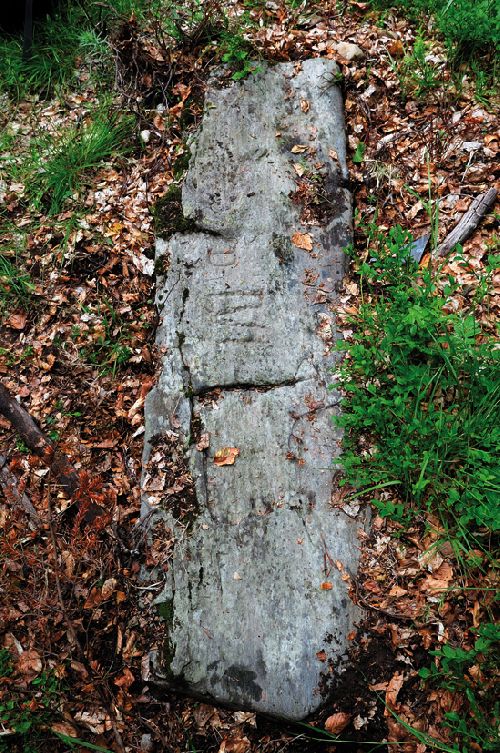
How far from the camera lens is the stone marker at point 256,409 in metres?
2.75

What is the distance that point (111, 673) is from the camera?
2.92 metres

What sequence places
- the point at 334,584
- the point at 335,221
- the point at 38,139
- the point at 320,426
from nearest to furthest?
the point at 334,584 < the point at 320,426 < the point at 335,221 < the point at 38,139

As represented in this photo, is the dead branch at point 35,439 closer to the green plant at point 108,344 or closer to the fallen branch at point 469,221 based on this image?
the green plant at point 108,344

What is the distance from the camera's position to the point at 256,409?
127 inches

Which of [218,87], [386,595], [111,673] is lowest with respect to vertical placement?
[111,673]

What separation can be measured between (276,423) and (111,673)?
5.48 feet

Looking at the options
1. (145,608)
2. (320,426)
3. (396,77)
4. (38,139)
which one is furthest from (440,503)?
(38,139)

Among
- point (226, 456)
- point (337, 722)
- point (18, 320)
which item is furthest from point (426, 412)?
point (18, 320)

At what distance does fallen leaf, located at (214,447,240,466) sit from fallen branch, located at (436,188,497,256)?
76.5 inches

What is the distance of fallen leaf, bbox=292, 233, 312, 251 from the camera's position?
3.60 m

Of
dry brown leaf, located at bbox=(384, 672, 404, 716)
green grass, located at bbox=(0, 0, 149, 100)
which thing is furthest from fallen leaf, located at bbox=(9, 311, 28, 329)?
dry brown leaf, located at bbox=(384, 672, 404, 716)

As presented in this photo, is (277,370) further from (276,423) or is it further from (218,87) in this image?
(218,87)

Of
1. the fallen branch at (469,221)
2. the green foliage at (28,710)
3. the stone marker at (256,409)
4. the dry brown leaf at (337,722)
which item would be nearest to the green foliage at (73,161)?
the stone marker at (256,409)

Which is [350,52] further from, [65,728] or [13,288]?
[65,728]
